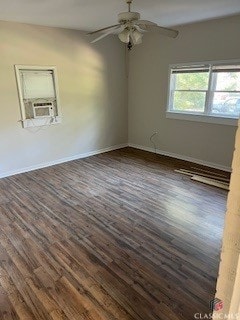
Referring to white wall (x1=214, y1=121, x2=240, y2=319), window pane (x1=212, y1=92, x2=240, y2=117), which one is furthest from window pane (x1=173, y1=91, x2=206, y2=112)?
white wall (x1=214, y1=121, x2=240, y2=319)

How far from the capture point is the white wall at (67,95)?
3.93 m

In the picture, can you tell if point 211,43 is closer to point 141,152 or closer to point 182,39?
point 182,39

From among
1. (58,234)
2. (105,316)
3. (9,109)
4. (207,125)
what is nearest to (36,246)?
(58,234)

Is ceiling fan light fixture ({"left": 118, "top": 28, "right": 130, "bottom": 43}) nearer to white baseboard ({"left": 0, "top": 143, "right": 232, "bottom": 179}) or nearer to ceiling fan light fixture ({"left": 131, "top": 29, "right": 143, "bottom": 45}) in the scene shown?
ceiling fan light fixture ({"left": 131, "top": 29, "right": 143, "bottom": 45})

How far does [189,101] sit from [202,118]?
475 mm

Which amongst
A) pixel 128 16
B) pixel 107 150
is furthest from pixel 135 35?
pixel 107 150

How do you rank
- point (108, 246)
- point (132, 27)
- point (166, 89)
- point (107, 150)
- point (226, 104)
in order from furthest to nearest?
1. point (107, 150)
2. point (166, 89)
3. point (226, 104)
4. point (132, 27)
5. point (108, 246)

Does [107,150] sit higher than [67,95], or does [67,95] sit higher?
[67,95]

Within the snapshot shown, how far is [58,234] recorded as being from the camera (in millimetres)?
2605

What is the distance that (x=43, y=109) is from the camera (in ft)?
14.3

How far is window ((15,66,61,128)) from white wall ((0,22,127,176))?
104mm

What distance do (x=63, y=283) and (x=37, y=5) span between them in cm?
321

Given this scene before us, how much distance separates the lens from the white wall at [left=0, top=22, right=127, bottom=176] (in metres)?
3.93

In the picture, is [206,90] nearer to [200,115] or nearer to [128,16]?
[200,115]
